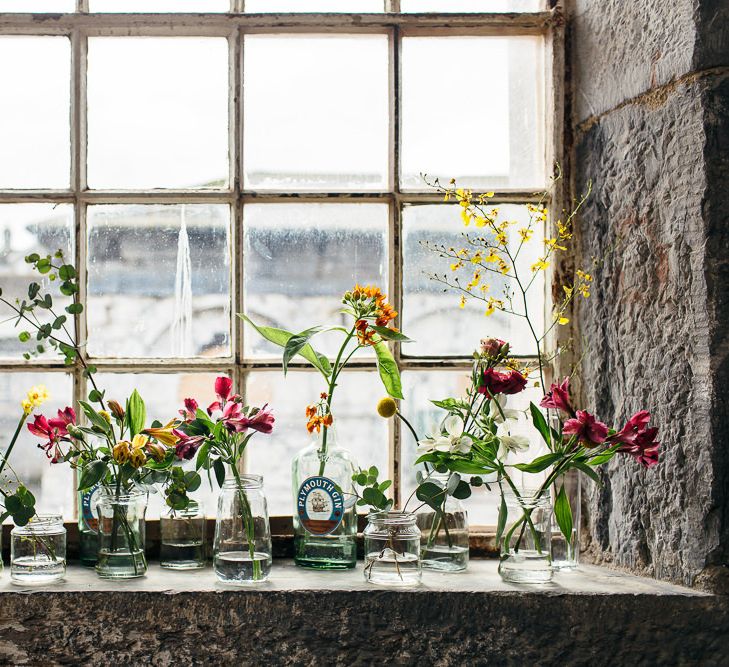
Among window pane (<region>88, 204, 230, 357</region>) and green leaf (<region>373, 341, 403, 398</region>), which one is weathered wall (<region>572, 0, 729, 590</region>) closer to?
green leaf (<region>373, 341, 403, 398</region>)

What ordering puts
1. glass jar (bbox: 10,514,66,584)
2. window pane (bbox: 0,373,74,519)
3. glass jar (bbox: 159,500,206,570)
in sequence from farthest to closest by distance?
window pane (bbox: 0,373,74,519), glass jar (bbox: 159,500,206,570), glass jar (bbox: 10,514,66,584)

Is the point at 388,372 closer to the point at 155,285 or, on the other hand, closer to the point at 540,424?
the point at 540,424

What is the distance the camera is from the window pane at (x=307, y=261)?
160cm

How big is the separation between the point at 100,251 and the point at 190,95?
0.33m

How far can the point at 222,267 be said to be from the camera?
5.25ft

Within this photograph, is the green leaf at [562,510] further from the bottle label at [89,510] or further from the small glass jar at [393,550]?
the bottle label at [89,510]

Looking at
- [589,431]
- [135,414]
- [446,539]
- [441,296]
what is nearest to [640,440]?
[589,431]

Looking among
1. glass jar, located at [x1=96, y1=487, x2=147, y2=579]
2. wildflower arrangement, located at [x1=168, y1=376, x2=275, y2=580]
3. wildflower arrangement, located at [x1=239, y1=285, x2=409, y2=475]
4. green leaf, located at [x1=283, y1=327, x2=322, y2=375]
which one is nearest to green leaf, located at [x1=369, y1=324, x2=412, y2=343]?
wildflower arrangement, located at [x1=239, y1=285, x2=409, y2=475]

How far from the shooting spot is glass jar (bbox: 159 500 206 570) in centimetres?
146

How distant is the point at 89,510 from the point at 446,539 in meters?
0.59

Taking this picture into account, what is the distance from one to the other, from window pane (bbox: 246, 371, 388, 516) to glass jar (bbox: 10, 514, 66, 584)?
358mm

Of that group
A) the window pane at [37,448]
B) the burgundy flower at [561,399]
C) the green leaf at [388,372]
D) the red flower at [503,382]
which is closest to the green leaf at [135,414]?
the window pane at [37,448]

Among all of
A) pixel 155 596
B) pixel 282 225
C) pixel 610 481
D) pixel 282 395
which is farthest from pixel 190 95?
pixel 610 481

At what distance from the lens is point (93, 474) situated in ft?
4.43
